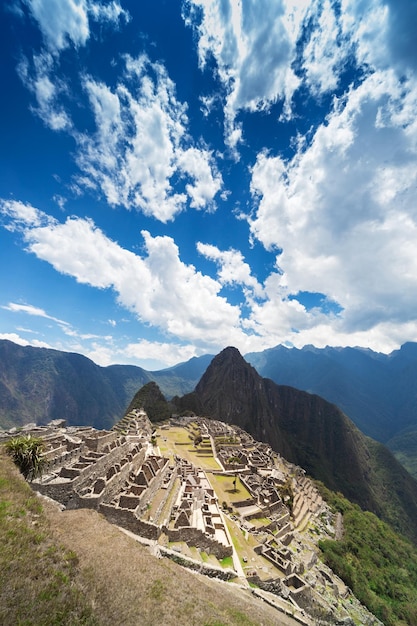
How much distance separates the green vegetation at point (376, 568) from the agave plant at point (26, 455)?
127 feet

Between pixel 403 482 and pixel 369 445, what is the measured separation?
44670 millimetres

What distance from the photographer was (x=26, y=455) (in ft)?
55.1

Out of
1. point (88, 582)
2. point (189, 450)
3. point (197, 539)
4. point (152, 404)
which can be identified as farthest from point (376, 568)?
point (152, 404)

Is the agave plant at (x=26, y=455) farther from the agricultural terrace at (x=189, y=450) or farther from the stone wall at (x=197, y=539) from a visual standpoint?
the agricultural terrace at (x=189, y=450)

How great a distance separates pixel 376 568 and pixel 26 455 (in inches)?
2362

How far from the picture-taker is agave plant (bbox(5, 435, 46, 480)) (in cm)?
1661

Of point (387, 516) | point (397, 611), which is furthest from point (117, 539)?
point (387, 516)

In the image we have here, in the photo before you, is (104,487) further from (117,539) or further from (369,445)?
(369,445)

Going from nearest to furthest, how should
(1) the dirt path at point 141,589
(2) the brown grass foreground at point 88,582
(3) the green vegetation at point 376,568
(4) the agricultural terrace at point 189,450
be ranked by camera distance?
(2) the brown grass foreground at point 88,582 < (1) the dirt path at point 141,589 < (3) the green vegetation at point 376,568 < (4) the agricultural terrace at point 189,450

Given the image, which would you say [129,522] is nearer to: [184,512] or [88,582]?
[184,512]

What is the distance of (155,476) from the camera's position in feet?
86.5

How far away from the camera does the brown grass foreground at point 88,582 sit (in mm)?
8133

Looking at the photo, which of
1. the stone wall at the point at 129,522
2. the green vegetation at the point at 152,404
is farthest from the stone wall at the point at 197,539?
the green vegetation at the point at 152,404

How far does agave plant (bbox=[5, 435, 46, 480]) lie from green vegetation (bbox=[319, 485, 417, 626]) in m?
38.7
